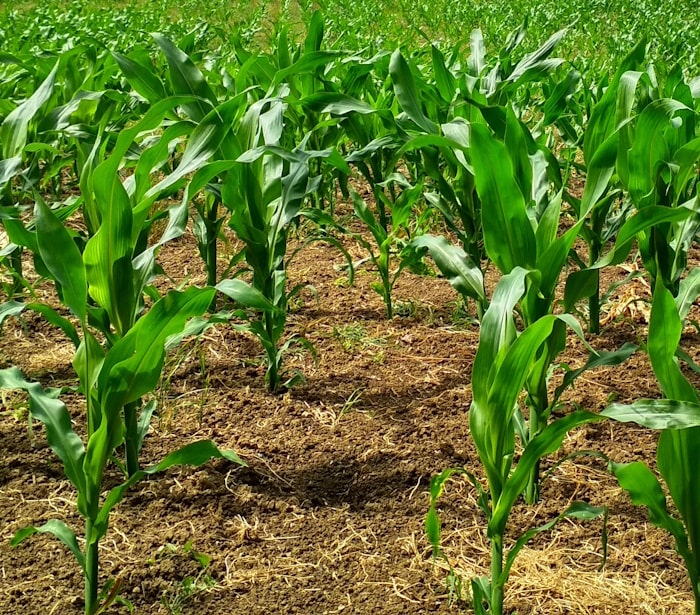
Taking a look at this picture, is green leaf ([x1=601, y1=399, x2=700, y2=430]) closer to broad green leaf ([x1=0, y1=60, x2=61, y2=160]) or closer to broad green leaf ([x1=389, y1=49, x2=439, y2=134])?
broad green leaf ([x1=389, y1=49, x2=439, y2=134])

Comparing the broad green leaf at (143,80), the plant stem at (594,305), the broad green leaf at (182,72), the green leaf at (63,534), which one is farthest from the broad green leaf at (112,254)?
the plant stem at (594,305)

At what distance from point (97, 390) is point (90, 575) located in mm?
368

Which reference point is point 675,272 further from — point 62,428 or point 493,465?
point 62,428

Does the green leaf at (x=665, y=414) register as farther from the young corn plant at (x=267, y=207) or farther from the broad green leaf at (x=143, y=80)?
the broad green leaf at (x=143, y=80)

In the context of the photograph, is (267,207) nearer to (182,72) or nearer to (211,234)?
(211,234)

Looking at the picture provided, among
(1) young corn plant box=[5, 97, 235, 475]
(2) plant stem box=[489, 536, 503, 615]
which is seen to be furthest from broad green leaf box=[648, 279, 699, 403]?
(1) young corn plant box=[5, 97, 235, 475]

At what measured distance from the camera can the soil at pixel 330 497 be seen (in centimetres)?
188

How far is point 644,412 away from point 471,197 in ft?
5.39

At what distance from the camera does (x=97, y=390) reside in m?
1.74

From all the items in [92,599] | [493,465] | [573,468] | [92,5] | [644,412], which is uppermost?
[92,5]

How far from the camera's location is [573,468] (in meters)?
2.29

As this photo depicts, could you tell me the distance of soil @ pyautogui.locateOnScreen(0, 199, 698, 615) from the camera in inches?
73.9

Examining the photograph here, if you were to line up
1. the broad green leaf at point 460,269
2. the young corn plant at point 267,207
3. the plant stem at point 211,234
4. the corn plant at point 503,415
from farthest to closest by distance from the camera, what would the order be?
the plant stem at point 211,234, the young corn plant at point 267,207, the broad green leaf at point 460,269, the corn plant at point 503,415

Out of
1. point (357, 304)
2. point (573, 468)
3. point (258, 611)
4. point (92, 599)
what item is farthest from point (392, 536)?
point (357, 304)
